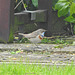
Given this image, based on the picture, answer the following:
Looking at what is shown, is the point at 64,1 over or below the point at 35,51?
over

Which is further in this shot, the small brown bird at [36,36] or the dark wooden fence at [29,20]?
the small brown bird at [36,36]

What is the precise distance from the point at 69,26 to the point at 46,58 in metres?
3.08

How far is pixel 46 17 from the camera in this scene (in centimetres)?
506

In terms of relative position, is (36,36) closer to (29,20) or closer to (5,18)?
(29,20)

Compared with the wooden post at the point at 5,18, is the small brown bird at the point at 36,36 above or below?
below

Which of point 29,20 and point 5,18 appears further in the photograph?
point 29,20

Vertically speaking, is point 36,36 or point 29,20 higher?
point 29,20

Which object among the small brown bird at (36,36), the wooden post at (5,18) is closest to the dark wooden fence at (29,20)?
the wooden post at (5,18)

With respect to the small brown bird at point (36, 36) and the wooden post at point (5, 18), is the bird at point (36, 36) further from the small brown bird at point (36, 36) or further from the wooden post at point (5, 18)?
the wooden post at point (5, 18)

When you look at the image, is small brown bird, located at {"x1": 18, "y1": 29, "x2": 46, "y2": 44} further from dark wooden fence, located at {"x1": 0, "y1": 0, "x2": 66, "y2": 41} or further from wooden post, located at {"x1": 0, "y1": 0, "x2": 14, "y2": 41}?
wooden post, located at {"x1": 0, "y1": 0, "x2": 14, "y2": 41}

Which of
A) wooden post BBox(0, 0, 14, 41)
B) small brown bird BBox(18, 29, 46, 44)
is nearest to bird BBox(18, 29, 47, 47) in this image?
small brown bird BBox(18, 29, 46, 44)

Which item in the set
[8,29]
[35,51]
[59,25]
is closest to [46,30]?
[59,25]

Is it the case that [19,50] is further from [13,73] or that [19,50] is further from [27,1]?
[27,1]

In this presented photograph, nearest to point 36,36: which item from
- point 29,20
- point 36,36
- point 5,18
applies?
point 36,36
